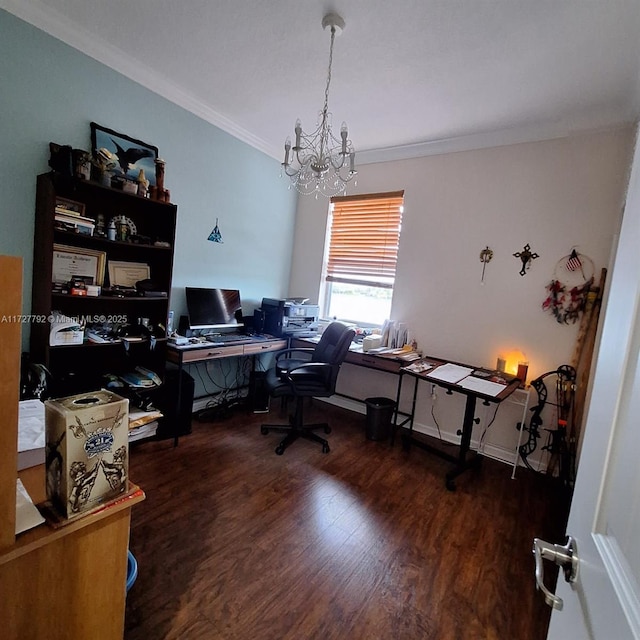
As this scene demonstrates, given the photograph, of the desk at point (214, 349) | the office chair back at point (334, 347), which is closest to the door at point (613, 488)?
the office chair back at point (334, 347)

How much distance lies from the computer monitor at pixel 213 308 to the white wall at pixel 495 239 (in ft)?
5.14

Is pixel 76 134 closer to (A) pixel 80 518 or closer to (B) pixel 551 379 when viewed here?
(A) pixel 80 518

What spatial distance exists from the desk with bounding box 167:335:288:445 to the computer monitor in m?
0.30

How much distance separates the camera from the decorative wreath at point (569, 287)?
2602 millimetres

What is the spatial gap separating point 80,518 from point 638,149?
1.51 m

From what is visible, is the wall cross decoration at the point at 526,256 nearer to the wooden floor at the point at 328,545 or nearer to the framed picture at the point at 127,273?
the wooden floor at the point at 328,545

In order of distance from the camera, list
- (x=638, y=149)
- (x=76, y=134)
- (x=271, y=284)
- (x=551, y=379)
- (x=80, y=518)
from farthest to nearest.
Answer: (x=271, y=284) < (x=551, y=379) < (x=76, y=134) < (x=80, y=518) < (x=638, y=149)

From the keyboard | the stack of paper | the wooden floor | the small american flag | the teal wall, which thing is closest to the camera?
the stack of paper

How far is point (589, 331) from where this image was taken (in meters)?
2.54

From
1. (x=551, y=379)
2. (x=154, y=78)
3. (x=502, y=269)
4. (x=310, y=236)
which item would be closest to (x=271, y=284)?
(x=310, y=236)

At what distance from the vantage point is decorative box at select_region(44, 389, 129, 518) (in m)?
0.77

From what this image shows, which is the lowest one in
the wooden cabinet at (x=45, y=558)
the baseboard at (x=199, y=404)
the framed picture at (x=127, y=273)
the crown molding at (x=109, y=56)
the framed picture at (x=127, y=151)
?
the baseboard at (x=199, y=404)

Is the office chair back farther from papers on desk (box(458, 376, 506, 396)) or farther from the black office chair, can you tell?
papers on desk (box(458, 376, 506, 396))

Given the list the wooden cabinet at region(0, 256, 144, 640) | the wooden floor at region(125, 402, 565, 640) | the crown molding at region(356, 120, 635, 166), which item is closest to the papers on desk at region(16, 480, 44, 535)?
the wooden cabinet at region(0, 256, 144, 640)
